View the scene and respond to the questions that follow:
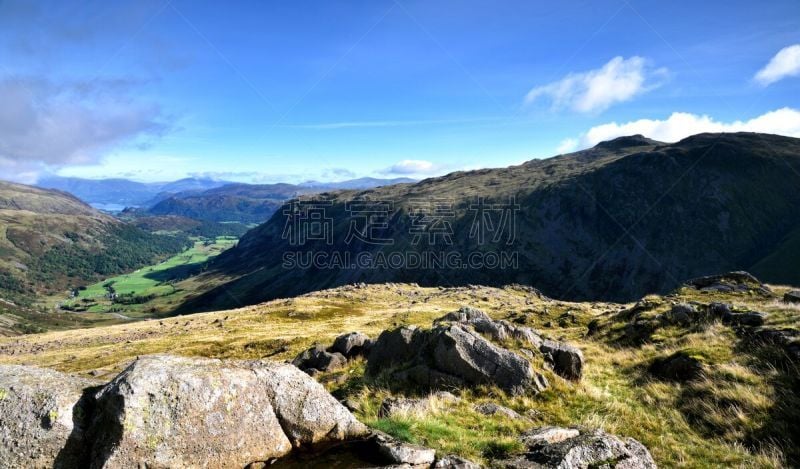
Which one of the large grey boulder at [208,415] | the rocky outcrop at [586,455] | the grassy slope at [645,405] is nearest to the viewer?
the large grey boulder at [208,415]

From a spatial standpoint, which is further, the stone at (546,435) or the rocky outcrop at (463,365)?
the rocky outcrop at (463,365)

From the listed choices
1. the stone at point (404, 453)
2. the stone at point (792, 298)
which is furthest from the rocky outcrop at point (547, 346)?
the stone at point (792, 298)

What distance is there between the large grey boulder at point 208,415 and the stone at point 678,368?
1670 centimetres

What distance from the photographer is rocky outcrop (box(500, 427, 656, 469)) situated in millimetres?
8734

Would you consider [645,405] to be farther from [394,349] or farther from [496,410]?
[394,349]

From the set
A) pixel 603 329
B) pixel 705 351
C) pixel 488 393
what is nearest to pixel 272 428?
pixel 488 393

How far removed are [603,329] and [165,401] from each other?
3661cm

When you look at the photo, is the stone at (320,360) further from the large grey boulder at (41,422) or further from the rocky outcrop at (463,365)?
the large grey boulder at (41,422)

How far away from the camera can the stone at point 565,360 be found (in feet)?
62.4

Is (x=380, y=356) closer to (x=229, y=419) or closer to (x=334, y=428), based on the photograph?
(x=334, y=428)

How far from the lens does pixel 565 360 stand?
63.6ft

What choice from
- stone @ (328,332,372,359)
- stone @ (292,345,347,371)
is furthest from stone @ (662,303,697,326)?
stone @ (292,345,347,371)

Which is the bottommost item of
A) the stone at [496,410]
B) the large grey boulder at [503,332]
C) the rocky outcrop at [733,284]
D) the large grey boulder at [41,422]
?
the rocky outcrop at [733,284]

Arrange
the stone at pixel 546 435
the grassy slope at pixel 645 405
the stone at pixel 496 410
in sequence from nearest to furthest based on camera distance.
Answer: the stone at pixel 546 435 → the grassy slope at pixel 645 405 → the stone at pixel 496 410
